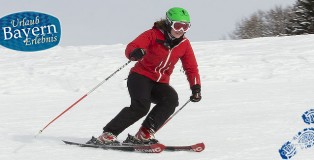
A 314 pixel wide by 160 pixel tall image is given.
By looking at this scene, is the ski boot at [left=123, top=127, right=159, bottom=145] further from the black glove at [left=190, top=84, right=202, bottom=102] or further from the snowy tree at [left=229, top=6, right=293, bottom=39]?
the snowy tree at [left=229, top=6, right=293, bottom=39]

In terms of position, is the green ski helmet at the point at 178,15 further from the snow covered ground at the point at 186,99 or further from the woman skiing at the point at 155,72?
the snow covered ground at the point at 186,99

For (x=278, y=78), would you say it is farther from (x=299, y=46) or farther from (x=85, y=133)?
(x=85, y=133)

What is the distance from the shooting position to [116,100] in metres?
9.84

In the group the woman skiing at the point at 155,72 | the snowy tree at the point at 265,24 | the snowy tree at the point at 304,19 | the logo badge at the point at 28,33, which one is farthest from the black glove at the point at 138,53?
the snowy tree at the point at 265,24

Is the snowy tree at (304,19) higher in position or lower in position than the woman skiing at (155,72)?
lower

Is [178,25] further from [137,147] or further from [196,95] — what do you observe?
[137,147]

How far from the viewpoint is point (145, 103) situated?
4.73 m

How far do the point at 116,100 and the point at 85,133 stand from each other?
3755 mm

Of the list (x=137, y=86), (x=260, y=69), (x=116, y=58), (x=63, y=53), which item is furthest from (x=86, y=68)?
(x=137, y=86)

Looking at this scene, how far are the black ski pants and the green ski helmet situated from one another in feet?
2.08

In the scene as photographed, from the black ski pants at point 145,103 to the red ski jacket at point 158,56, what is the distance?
80 mm

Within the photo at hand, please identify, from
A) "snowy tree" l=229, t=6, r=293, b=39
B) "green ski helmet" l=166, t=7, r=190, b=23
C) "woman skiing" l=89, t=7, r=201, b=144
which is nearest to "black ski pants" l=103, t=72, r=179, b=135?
"woman skiing" l=89, t=7, r=201, b=144

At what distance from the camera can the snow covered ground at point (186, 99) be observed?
4.83 metres

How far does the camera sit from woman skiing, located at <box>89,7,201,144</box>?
468cm
